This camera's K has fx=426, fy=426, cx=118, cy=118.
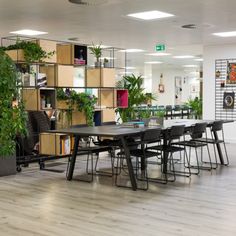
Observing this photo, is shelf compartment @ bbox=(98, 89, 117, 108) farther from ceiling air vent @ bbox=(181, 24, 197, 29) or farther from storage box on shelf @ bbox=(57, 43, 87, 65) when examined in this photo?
ceiling air vent @ bbox=(181, 24, 197, 29)

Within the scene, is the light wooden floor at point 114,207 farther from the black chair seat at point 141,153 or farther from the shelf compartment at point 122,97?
the shelf compartment at point 122,97

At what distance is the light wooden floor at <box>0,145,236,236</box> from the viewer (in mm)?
4051

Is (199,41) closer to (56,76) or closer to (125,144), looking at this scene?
(56,76)

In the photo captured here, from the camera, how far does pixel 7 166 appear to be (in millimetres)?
6676

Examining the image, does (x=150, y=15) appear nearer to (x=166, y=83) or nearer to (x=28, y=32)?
(x=28, y=32)

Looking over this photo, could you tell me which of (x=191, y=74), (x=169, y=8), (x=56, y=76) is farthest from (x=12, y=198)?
(x=191, y=74)

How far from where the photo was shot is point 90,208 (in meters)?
4.75

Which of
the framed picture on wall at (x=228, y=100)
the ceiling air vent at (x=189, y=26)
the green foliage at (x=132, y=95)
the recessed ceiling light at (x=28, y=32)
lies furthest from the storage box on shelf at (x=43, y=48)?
the framed picture on wall at (x=228, y=100)

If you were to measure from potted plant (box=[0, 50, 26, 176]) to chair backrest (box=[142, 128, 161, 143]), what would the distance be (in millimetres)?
1727

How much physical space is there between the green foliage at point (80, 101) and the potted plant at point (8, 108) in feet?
5.33

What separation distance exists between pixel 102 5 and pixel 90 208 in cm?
293

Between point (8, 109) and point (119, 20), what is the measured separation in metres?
2.64

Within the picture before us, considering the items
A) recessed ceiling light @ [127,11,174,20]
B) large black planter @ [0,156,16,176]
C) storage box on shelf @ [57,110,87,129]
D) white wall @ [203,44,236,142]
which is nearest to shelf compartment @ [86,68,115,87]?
storage box on shelf @ [57,110,87,129]

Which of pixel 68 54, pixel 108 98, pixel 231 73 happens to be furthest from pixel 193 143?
pixel 231 73
